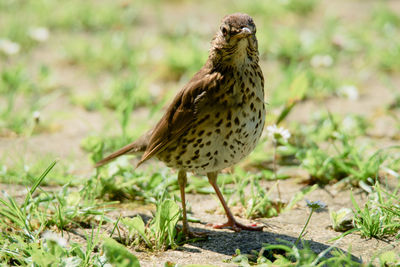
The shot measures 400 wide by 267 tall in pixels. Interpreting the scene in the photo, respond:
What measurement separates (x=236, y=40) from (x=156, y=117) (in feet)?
8.28

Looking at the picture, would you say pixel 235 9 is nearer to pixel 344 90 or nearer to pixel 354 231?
pixel 344 90

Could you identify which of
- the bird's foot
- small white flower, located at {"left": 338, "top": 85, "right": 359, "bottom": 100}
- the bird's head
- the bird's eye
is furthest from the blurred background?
the bird's eye

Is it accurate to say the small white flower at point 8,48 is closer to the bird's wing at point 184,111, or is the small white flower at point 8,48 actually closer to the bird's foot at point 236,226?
the bird's wing at point 184,111

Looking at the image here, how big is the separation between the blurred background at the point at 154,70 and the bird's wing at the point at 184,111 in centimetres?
69

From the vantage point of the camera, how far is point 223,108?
3.36 m

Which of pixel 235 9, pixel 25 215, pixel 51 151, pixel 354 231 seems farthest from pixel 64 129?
pixel 235 9

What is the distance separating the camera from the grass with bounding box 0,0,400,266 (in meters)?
3.27

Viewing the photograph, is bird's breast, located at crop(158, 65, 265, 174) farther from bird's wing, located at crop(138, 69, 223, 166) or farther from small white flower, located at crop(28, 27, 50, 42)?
small white flower, located at crop(28, 27, 50, 42)

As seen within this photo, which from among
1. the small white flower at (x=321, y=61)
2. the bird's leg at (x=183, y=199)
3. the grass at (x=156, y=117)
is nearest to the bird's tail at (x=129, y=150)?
the grass at (x=156, y=117)

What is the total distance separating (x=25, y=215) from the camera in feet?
10.8

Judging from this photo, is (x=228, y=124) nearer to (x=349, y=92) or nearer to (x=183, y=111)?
(x=183, y=111)

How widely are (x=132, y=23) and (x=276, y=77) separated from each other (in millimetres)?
3207

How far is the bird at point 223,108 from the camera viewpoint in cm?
335

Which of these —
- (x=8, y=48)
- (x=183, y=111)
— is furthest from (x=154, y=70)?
(x=183, y=111)
